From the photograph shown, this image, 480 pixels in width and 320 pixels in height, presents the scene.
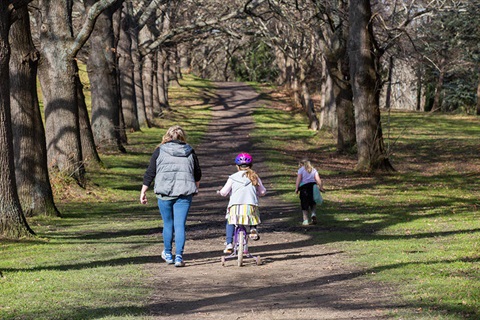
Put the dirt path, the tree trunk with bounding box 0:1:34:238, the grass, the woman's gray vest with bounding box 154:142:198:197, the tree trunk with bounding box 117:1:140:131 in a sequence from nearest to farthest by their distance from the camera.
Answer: the dirt path → the grass → the woman's gray vest with bounding box 154:142:198:197 → the tree trunk with bounding box 0:1:34:238 → the tree trunk with bounding box 117:1:140:131

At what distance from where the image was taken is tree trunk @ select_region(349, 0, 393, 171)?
26344mm

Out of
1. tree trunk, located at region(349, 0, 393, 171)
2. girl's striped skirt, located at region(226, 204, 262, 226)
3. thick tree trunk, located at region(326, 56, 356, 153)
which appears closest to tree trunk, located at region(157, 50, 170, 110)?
thick tree trunk, located at region(326, 56, 356, 153)

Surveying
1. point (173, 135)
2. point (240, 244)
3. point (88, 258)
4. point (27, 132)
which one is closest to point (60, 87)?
point (27, 132)

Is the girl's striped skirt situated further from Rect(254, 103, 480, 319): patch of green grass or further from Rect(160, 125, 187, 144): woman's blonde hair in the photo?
Rect(254, 103, 480, 319): patch of green grass

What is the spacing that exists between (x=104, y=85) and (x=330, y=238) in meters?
19.1

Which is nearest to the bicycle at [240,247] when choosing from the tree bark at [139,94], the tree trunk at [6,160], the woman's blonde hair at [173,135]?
the woman's blonde hair at [173,135]

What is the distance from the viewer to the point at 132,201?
69.4ft

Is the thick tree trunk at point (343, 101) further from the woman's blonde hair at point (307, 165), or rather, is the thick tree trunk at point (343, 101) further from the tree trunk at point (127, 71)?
the woman's blonde hair at point (307, 165)

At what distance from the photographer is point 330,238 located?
14.5 metres

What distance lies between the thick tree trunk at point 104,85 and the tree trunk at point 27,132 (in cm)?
1388

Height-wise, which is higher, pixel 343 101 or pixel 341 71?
pixel 341 71

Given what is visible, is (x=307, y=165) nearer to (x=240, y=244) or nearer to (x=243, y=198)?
(x=243, y=198)

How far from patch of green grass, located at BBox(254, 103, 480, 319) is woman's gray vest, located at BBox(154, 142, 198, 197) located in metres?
2.62

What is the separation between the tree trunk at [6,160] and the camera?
12.9 metres
